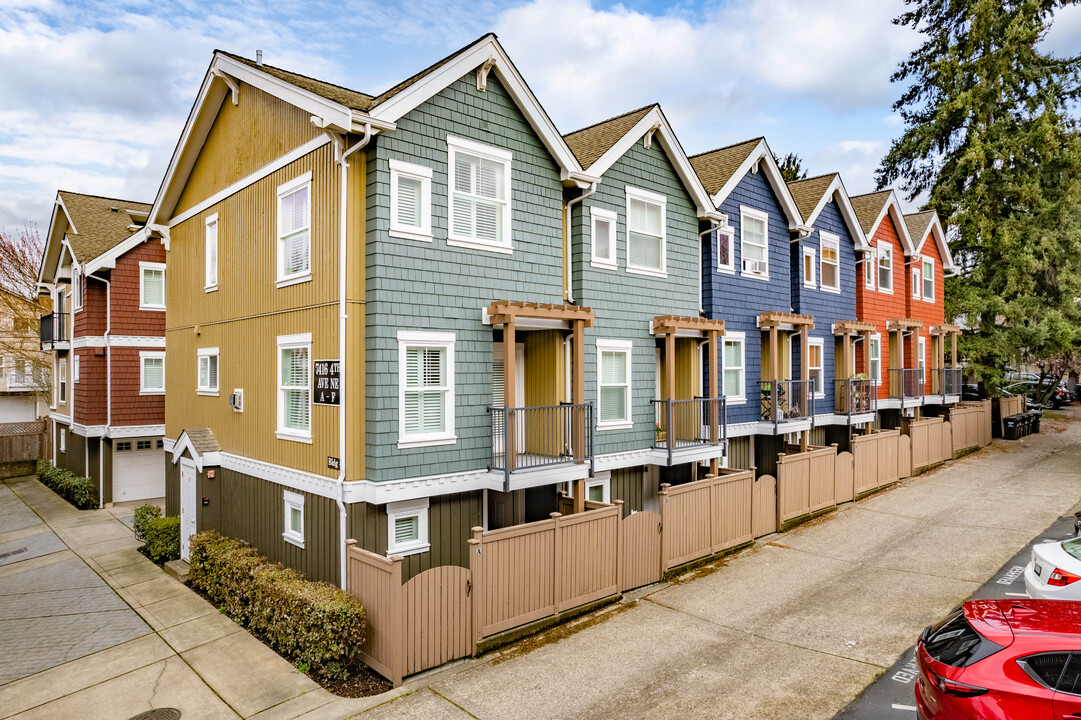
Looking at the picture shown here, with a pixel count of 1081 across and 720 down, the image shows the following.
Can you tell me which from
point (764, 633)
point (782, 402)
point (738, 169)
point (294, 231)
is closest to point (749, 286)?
point (738, 169)

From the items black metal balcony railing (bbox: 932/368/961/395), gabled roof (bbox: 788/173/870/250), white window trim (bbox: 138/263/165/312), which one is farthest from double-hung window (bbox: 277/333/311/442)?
black metal balcony railing (bbox: 932/368/961/395)

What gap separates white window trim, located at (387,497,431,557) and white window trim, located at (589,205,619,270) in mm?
6502

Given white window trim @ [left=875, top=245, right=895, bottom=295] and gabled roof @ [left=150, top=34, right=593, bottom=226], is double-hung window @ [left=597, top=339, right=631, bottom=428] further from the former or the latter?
white window trim @ [left=875, top=245, right=895, bottom=295]

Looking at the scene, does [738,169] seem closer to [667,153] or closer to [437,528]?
[667,153]

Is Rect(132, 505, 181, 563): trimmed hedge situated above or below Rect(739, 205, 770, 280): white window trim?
below

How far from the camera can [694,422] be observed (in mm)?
15945

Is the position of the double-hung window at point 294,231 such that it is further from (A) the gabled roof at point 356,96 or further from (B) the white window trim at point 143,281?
(B) the white window trim at point 143,281

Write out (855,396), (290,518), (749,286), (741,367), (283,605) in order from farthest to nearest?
(855,396) < (749,286) < (741,367) < (290,518) < (283,605)

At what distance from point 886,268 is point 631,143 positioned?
52.0 ft

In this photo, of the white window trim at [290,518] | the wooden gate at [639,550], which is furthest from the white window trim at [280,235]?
the wooden gate at [639,550]

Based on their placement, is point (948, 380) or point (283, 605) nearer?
point (283, 605)

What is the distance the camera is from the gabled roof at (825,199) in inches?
843

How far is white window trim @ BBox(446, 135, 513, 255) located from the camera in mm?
11578

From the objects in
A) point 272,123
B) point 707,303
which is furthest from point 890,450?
point 272,123
